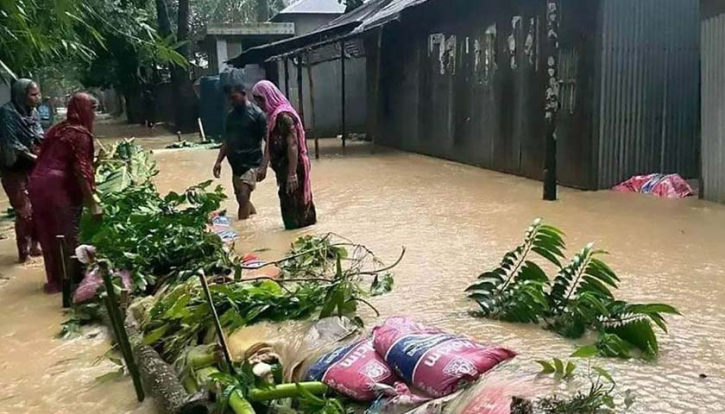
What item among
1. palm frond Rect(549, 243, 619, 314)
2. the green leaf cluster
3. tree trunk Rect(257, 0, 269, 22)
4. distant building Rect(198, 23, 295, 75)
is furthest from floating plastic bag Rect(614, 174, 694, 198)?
tree trunk Rect(257, 0, 269, 22)

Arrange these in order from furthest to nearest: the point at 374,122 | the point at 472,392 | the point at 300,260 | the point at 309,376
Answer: the point at 374,122, the point at 300,260, the point at 309,376, the point at 472,392

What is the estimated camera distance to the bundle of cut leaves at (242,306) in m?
4.11

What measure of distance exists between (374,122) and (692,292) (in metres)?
14.7

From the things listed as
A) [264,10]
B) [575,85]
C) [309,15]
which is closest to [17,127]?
[575,85]

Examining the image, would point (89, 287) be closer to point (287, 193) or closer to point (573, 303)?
point (287, 193)

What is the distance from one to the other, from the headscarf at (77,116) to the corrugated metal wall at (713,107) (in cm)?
640

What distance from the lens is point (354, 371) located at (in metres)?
3.18

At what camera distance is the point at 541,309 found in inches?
162

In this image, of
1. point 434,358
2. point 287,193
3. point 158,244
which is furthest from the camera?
point 287,193

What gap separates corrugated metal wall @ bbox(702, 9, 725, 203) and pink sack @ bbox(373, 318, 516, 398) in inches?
243

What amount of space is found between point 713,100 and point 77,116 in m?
6.57

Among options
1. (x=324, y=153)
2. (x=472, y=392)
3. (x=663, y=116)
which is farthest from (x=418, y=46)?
(x=472, y=392)

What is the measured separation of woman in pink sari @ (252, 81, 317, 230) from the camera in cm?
738

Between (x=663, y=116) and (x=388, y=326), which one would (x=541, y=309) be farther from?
(x=663, y=116)
